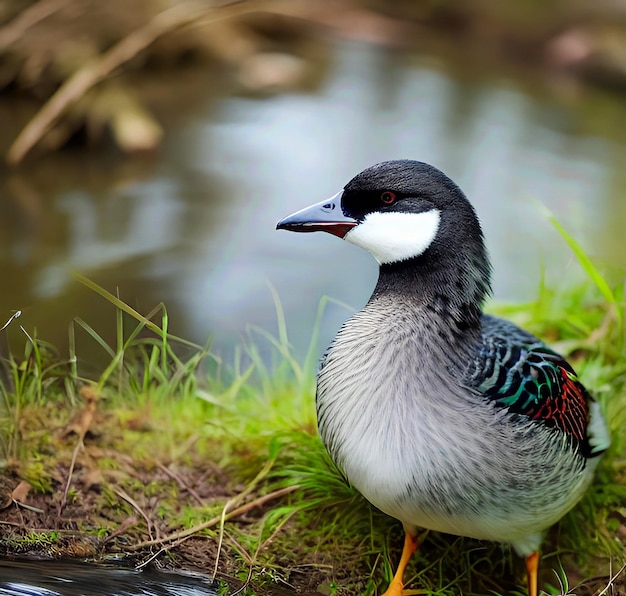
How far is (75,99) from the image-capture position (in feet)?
14.9

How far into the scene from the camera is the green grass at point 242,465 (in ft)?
7.16

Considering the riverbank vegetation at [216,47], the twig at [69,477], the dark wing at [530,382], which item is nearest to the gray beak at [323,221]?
the dark wing at [530,382]

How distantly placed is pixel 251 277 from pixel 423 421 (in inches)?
61.4

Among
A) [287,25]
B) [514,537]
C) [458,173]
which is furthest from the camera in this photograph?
[287,25]

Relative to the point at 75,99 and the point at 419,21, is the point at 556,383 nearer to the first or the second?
the point at 75,99

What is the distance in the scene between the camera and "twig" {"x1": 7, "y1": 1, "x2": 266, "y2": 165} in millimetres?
4414

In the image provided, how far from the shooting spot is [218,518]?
2236mm

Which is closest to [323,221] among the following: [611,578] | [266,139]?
[611,578]

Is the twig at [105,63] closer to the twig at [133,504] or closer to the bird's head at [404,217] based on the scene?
the twig at [133,504]

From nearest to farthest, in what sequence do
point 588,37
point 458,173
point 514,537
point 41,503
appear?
1. point 514,537
2. point 41,503
3. point 458,173
4. point 588,37

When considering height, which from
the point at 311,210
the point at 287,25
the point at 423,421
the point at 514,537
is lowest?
the point at 514,537

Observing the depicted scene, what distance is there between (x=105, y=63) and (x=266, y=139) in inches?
38.9

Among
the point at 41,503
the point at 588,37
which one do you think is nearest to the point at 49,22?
the point at 588,37

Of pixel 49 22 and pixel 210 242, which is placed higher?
pixel 49 22
